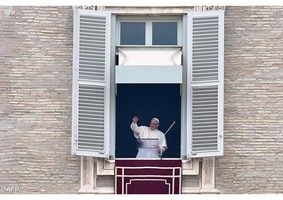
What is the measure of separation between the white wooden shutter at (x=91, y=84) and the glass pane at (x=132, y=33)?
0.94ft

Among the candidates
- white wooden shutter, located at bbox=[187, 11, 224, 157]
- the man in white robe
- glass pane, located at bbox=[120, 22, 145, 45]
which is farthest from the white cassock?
glass pane, located at bbox=[120, 22, 145, 45]

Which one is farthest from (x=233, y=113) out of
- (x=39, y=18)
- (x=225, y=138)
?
(x=39, y=18)

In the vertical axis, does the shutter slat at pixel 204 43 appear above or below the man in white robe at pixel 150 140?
above

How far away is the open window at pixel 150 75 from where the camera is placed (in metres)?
36.3

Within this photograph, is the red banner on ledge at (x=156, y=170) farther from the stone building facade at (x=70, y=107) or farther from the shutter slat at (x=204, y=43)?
the shutter slat at (x=204, y=43)

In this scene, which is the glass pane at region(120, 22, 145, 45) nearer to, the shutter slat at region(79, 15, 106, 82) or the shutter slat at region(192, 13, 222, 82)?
the shutter slat at region(79, 15, 106, 82)

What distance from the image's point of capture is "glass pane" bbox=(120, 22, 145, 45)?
36688 mm

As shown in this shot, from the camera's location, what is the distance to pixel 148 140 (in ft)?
121

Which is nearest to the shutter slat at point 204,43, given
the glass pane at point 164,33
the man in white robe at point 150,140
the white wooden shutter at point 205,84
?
the white wooden shutter at point 205,84

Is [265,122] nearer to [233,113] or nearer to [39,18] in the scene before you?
[233,113]

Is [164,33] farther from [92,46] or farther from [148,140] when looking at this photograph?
[148,140]

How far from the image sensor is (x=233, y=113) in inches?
1441

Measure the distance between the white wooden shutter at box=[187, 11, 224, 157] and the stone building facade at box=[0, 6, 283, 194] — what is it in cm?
20

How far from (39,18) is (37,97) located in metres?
1.02
